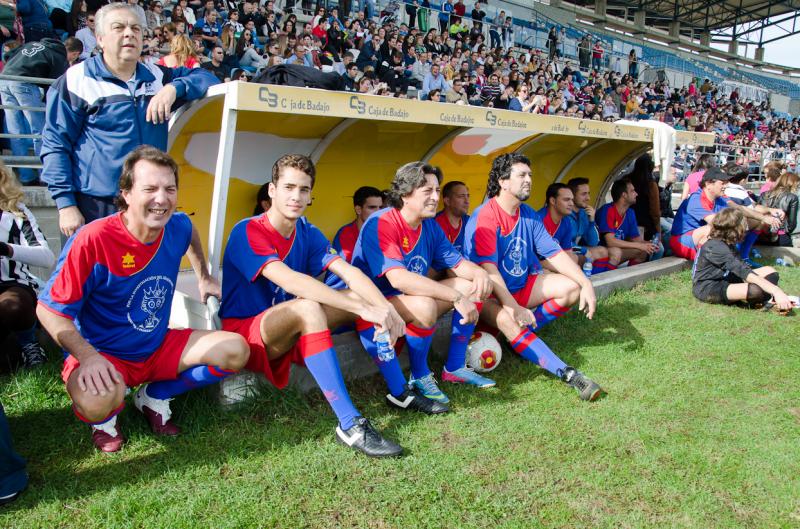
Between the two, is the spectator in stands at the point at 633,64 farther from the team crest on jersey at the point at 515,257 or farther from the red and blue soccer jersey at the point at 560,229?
the team crest on jersey at the point at 515,257

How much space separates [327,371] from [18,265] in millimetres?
2044

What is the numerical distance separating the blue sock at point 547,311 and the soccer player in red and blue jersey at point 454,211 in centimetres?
81

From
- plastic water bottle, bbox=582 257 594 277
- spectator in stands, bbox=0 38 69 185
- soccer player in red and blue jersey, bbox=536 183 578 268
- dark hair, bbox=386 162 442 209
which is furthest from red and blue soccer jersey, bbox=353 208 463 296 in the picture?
spectator in stands, bbox=0 38 69 185

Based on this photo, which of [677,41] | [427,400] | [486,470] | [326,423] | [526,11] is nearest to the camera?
[486,470]

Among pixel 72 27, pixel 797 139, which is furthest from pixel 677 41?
pixel 72 27

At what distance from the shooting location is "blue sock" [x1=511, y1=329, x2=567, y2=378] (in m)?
3.85

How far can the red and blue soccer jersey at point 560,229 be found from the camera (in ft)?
18.5

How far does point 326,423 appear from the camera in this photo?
3.21 meters

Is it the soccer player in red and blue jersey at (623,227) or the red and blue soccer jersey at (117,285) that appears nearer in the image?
the red and blue soccer jersey at (117,285)

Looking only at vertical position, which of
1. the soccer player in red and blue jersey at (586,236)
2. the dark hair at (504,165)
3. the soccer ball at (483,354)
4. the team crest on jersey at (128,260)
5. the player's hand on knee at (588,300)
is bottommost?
the soccer ball at (483,354)

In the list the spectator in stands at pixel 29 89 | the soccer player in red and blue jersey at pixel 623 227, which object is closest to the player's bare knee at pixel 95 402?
the spectator in stands at pixel 29 89

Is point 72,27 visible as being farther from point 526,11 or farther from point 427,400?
point 526,11

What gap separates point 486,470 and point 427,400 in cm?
69

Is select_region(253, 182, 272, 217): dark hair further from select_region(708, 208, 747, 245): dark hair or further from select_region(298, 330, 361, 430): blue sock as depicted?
select_region(708, 208, 747, 245): dark hair
